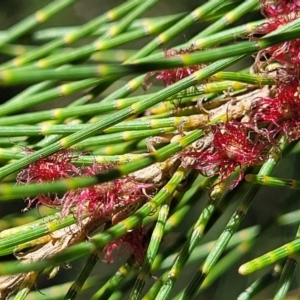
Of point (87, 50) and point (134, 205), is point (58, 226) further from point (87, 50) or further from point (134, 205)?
point (87, 50)

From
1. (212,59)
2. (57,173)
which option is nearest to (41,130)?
(57,173)

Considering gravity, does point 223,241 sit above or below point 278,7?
below

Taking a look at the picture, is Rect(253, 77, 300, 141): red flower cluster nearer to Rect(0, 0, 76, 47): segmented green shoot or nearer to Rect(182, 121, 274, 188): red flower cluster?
Rect(182, 121, 274, 188): red flower cluster

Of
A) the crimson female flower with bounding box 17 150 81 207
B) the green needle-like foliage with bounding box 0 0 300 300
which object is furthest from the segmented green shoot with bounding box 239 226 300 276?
the crimson female flower with bounding box 17 150 81 207

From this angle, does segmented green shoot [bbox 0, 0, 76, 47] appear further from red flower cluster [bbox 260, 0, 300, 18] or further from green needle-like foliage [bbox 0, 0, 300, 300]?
Answer: red flower cluster [bbox 260, 0, 300, 18]

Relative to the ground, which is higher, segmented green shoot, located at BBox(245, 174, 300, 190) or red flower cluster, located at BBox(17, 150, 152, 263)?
red flower cluster, located at BBox(17, 150, 152, 263)

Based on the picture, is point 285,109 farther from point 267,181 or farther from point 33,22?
point 33,22

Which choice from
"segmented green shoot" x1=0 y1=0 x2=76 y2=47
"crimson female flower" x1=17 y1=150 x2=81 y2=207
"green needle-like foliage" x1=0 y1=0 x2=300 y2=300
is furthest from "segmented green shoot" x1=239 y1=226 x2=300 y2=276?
"segmented green shoot" x1=0 y1=0 x2=76 y2=47

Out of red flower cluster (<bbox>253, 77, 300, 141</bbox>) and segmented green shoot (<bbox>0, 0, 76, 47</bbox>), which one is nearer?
red flower cluster (<bbox>253, 77, 300, 141</bbox>)

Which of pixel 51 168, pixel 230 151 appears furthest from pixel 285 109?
pixel 51 168

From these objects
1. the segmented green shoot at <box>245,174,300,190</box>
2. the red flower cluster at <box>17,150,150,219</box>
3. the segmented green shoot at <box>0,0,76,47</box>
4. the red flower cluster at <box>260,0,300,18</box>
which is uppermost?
the segmented green shoot at <box>0,0,76,47</box>
